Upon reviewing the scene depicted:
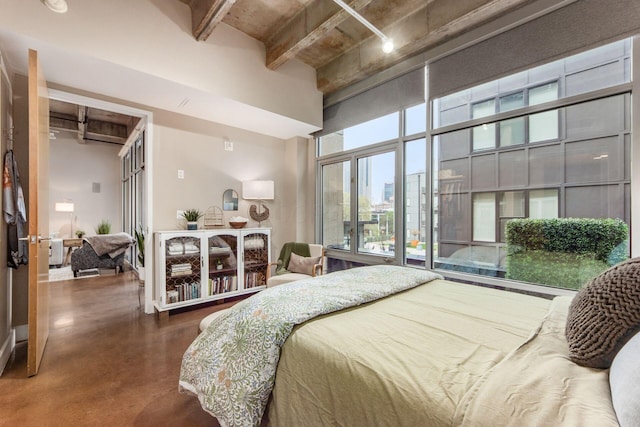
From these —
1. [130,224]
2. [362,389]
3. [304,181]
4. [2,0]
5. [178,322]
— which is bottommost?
[178,322]

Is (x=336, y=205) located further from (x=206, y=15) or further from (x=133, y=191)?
(x=133, y=191)

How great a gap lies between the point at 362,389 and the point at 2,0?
3319 millimetres

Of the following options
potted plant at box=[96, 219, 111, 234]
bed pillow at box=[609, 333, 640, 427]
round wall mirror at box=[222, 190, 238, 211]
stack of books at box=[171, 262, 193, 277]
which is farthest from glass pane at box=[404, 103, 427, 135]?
potted plant at box=[96, 219, 111, 234]

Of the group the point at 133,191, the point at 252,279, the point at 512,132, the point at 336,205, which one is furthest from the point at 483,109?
the point at 133,191

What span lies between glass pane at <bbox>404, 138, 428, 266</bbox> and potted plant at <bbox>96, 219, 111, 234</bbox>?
6999mm

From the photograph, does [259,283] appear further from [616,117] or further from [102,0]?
[616,117]

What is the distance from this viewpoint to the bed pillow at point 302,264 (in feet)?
11.6

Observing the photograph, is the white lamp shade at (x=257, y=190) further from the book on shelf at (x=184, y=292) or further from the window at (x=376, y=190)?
the book on shelf at (x=184, y=292)

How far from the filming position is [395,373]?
91cm

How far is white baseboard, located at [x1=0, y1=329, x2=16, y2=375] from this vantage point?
2.12 m

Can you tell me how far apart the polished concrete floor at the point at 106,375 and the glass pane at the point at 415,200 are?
2.50 meters

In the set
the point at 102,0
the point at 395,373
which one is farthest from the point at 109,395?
the point at 102,0

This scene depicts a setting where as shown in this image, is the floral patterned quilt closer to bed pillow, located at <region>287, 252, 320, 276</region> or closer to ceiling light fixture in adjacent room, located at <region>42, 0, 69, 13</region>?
bed pillow, located at <region>287, 252, 320, 276</region>

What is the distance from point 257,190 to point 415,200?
216 cm
